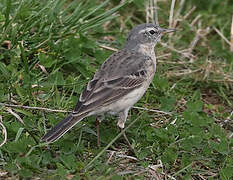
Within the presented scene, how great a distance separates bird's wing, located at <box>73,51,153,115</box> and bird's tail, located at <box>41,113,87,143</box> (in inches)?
3.3

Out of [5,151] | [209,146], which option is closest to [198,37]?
[209,146]

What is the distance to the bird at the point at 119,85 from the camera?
570cm

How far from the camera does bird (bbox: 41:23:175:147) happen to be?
570 cm

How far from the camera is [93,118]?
654 cm

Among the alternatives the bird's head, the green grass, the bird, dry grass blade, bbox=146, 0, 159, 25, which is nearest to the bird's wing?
the bird

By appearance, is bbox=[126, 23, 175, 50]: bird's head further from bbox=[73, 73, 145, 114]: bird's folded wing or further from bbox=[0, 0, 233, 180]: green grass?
bbox=[73, 73, 145, 114]: bird's folded wing

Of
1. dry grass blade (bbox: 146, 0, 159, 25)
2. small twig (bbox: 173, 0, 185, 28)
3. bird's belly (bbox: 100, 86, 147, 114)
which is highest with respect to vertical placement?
bird's belly (bbox: 100, 86, 147, 114)

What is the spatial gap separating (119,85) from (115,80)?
88mm

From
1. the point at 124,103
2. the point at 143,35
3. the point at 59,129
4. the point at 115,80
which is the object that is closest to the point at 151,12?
the point at 143,35

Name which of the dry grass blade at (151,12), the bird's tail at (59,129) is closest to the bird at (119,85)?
the bird's tail at (59,129)

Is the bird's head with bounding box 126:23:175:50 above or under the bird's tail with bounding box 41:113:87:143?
under

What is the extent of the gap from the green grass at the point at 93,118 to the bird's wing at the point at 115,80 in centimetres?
42

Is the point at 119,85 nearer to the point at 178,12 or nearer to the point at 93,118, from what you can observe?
the point at 93,118

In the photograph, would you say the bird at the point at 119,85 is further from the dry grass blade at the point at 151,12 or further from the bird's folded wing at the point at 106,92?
the dry grass blade at the point at 151,12
